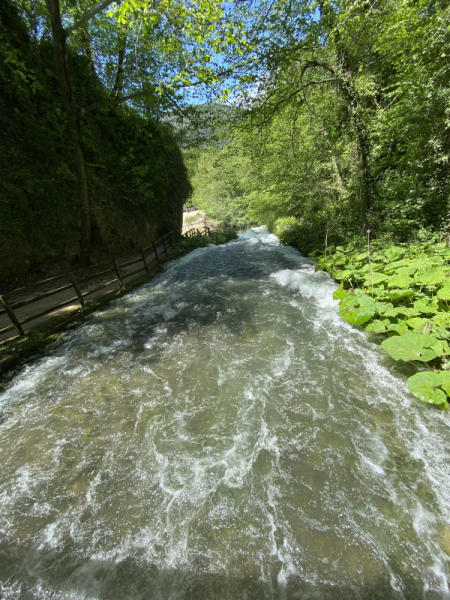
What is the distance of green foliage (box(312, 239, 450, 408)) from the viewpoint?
2.78 meters

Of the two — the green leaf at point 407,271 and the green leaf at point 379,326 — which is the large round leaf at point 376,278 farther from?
the green leaf at point 379,326

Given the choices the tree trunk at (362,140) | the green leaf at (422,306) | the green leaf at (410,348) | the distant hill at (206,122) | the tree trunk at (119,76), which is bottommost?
the green leaf at (410,348)

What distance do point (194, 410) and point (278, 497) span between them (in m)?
1.41

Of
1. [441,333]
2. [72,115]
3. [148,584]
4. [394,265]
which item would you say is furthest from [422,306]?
[72,115]

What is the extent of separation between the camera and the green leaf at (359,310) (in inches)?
159

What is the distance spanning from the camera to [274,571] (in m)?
1.76

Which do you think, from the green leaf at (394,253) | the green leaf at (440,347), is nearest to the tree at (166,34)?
the green leaf at (394,253)

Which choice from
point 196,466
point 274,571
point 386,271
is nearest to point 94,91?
point 386,271

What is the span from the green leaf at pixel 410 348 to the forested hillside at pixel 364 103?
4.97 metres

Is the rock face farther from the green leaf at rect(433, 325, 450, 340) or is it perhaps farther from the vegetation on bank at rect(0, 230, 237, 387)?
the green leaf at rect(433, 325, 450, 340)

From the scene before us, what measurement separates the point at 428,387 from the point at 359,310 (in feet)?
5.69

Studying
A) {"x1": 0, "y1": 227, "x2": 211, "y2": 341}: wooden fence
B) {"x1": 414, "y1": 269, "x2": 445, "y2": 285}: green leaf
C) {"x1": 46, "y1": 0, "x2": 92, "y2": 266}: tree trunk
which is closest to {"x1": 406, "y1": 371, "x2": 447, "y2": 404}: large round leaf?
{"x1": 414, "y1": 269, "x2": 445, "y2": 285}: green leaf

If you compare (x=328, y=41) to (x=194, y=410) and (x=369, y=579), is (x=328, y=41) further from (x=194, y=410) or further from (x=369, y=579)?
(x=369, y=579)

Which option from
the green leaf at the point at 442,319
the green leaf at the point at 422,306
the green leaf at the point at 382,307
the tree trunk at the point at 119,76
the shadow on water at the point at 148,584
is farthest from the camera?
the tree trunk at the point at 119,76
